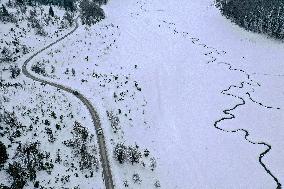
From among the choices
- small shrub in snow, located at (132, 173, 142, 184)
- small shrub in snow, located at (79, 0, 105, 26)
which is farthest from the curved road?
small shrub in snow, located at (79, 0, 105, 26)

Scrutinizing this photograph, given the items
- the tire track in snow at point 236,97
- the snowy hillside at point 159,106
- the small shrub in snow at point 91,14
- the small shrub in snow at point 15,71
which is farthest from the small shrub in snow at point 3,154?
the small shrub in snow at point 91,14

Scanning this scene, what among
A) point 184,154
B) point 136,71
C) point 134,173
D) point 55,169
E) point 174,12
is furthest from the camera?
point 174,12

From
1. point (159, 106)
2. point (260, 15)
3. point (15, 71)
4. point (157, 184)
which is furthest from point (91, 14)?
point (157, 184)

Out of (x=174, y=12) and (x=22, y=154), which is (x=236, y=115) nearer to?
(x=22, y=154)

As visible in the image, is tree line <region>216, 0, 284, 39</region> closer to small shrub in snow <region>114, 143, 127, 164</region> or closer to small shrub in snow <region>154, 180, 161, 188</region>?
small shrub in snow <region>114, 143, 127, 164</region>

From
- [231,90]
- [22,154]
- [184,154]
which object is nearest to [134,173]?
[184,154]

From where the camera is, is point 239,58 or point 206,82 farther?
point 239,58

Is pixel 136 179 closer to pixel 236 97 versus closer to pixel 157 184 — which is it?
pixel 157 184
